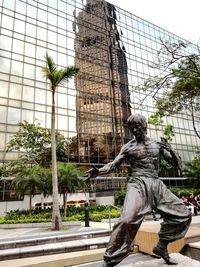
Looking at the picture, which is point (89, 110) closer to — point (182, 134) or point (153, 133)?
point (153, 133)

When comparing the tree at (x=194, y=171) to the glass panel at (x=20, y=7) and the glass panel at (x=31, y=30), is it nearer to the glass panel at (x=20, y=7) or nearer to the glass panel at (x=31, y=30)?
the glass panel at (x=31, y=30)

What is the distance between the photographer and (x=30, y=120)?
2670 centimetres

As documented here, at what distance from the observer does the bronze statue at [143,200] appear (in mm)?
3205

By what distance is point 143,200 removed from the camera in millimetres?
3514

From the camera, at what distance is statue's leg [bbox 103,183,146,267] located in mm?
3150

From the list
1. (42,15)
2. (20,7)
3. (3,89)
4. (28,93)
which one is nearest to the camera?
(3,89)

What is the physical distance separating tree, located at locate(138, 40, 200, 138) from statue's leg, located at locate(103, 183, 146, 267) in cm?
Answer: 586

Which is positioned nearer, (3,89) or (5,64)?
(3,89)

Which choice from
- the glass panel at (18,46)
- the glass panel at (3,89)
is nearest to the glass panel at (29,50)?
the glass panel at (18,46)

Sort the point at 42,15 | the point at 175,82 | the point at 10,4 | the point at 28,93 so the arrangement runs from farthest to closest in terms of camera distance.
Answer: the point at 42,15 < the point at 10,4 < the point at 28,93 < the point at 175,82

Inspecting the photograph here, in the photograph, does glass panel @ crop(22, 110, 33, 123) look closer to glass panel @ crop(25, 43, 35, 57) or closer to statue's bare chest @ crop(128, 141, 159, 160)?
glass panel @ crop(25, 43, 35, 57)

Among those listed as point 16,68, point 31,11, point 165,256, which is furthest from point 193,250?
point 31,11

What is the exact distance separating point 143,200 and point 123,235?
56 centimetres

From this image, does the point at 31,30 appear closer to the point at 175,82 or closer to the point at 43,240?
the point at 175,82
